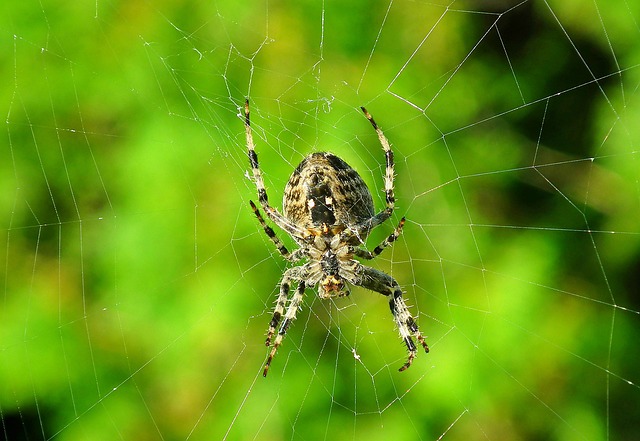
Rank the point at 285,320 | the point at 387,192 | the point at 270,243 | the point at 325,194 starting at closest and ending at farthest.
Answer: the point at 325,194 → the point at 387,192 → the point at 285,320 → the point at 270,243

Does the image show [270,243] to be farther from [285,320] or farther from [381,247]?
[381,247]

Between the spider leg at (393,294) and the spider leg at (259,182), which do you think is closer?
the spider leg at (259,182)

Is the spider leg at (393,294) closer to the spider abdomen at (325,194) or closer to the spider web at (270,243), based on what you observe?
the spider web at (270,243)

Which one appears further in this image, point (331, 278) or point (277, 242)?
point (331, 278)

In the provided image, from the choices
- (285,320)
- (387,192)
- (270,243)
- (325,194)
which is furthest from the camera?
(270,243)

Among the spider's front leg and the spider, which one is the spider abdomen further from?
the spider's front leg

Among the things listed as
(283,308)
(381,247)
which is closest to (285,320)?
(283,308)

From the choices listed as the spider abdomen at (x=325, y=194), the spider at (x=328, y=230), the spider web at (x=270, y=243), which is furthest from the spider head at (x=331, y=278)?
the spider abdomen at (x=325, y=194)
